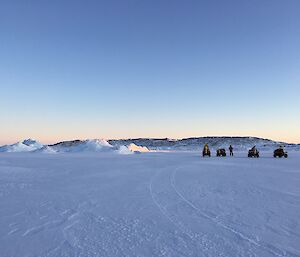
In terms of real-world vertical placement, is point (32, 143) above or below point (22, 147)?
above

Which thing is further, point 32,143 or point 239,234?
point 32,143

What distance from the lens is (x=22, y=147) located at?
65188mm

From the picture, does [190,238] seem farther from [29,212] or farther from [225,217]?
[29,212]

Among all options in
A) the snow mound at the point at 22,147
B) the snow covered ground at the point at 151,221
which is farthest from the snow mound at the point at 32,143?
the snow covered ground at the point at 151,221

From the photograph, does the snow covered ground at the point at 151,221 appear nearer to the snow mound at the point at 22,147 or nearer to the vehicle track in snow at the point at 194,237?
the vehicle track in snow at the point at 194,237

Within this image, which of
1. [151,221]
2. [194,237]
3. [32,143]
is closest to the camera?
[194,237]

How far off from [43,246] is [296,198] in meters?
6.39

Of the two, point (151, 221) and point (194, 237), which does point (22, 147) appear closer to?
point (151, 221)

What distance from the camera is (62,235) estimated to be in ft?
17.3

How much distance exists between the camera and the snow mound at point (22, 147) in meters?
62.1

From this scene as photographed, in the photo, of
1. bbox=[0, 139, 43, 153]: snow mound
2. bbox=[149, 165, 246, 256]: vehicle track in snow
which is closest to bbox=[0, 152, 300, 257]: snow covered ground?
bbox=[149, 165, 246, 256]: vehicle track in snow

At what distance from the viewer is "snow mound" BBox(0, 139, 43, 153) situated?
62100 millimetres

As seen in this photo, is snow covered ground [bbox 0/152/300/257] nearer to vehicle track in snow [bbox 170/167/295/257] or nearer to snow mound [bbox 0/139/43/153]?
vehicle track in snow [bbox 170/167/295/257]

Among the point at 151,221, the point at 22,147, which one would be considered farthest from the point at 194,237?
the point at 22,147
